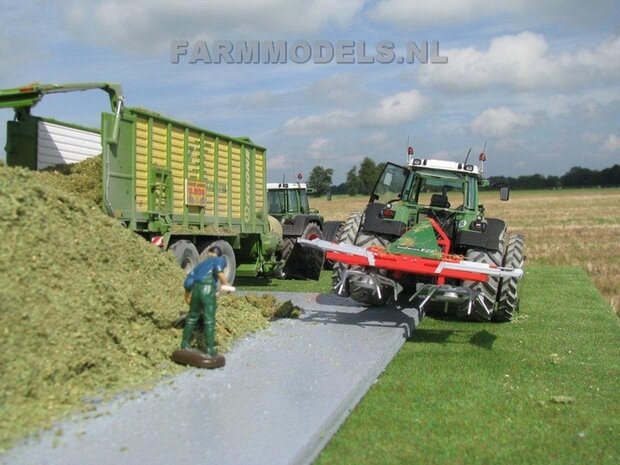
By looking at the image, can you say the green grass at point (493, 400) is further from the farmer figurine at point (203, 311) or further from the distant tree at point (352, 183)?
the distant tree at point (352, 183)

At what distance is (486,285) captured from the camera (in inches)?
378

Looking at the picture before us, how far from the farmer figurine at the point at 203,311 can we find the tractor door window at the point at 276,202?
11118mm

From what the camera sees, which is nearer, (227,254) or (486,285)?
(486,285)

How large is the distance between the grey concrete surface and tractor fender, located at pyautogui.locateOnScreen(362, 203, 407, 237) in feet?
7.59

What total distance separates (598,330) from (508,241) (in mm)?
1787

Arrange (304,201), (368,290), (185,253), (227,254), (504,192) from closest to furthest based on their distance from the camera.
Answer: (368,290) < (185,253) < (504,192) < (227,254) < (304,201)

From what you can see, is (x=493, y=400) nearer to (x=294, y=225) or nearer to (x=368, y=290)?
(x=368, y=290)

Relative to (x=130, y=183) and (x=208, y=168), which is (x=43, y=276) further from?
(x=208, y=168)

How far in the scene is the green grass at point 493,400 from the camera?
203 inches

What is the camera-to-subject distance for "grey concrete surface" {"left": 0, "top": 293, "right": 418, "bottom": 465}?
4.48 metres

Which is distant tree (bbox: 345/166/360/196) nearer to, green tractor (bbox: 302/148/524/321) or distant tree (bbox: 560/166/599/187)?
distant tree (bbox: 560/166/599/187)

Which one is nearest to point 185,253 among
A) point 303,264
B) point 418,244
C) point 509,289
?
point 418,244

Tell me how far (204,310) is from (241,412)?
1.32 meters

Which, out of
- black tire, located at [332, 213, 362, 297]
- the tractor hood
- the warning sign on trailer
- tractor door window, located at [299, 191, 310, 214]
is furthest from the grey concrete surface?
tractor door window, located at [299, 191, 310, 214]
